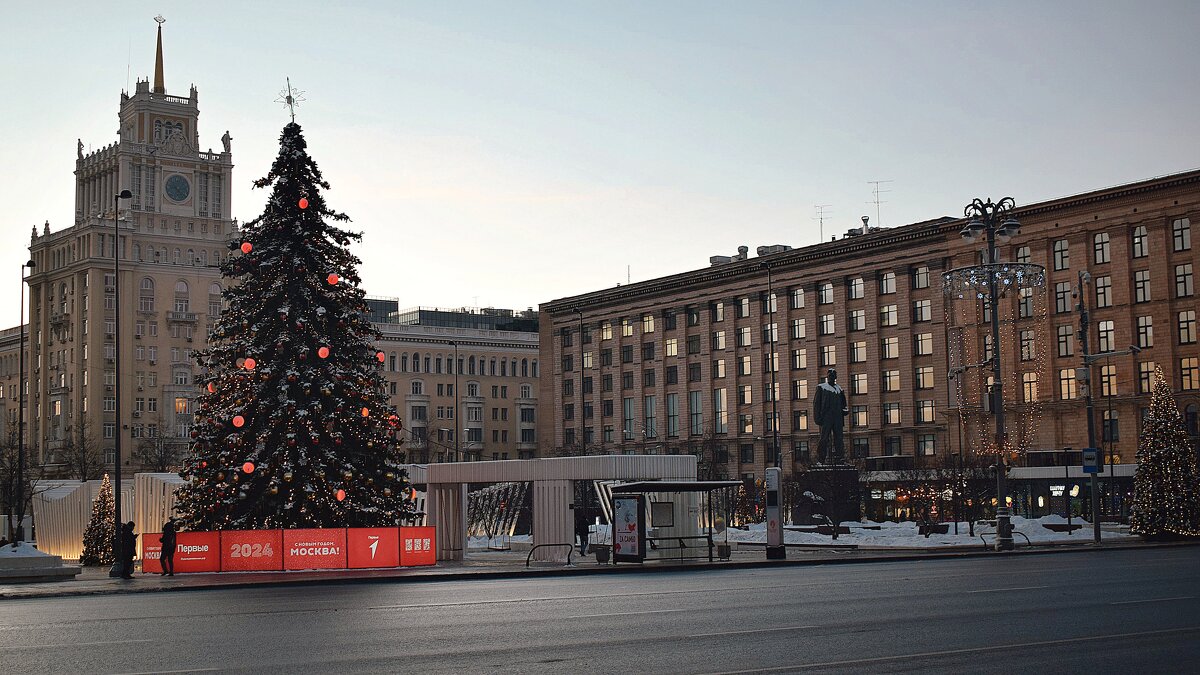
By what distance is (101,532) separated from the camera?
4869 centimetres

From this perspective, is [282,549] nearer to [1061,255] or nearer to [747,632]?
[747,632]

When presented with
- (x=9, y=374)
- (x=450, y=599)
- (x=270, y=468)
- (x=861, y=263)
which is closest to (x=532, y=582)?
(x=450, y=599)

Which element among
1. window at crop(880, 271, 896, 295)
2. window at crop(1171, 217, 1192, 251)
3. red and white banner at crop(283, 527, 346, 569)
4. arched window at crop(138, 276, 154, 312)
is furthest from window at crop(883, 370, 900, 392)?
arched window at crop(138, 276, 154, 312)

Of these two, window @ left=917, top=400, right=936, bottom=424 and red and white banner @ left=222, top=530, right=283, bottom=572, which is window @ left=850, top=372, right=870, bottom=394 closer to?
window @ left=917, top=400, right=936, bottom=424

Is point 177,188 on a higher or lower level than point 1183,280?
higher

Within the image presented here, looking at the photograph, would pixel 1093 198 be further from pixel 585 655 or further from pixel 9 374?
pixel 9 374

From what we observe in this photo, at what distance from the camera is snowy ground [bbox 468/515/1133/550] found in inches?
2191

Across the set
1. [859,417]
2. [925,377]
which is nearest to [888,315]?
[925,377]

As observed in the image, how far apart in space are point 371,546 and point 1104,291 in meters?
65.4

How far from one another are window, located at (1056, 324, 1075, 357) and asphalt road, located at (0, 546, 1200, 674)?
6613 cm

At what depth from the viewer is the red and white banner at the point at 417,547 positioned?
41.0m

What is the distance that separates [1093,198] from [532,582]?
226 ft

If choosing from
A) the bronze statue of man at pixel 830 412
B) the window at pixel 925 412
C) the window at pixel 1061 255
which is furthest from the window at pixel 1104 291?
the bronze statue of man at pixel 830 412

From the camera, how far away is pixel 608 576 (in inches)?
1390
